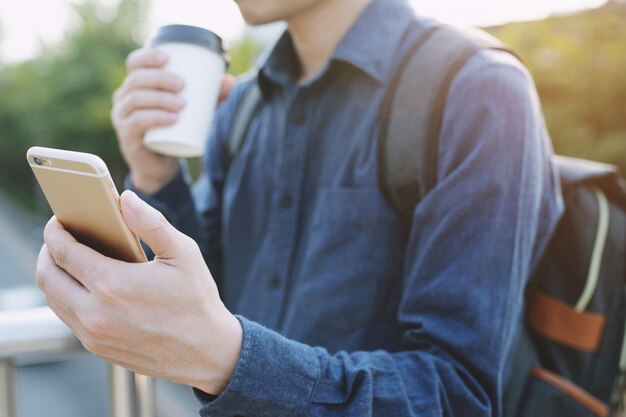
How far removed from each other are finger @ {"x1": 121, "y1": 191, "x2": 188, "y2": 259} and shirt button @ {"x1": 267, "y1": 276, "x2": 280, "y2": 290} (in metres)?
0.69

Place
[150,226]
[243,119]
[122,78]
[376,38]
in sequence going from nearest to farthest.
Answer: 1. [150,226]
2. [376,38]
3. [243,119]
4. [122,78]

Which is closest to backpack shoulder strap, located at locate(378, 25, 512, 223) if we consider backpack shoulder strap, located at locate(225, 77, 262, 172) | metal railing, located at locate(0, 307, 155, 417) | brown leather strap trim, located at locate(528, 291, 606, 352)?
brown leather strap trim, located at locate(528, 291, 606, 352)

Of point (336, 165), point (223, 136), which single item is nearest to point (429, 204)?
point (336, 165)

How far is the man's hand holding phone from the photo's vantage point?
77 cm

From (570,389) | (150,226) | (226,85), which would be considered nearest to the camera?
(150,226)

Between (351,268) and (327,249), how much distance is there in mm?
72

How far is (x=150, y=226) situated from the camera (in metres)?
0.76

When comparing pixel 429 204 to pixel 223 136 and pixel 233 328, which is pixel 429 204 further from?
pixel 223 136

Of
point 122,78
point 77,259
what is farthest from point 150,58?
point 122,78

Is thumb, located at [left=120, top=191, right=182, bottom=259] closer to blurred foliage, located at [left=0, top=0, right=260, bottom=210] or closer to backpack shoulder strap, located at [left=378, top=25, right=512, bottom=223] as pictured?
backpack shoulder strap, located at [left=378, top=25, right=512, bottom=223]

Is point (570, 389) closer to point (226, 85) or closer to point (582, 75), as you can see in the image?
point (226, 85)

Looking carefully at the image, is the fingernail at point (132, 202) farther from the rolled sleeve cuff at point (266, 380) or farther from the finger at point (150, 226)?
the rolled sleeve cuff at point (266, 380)

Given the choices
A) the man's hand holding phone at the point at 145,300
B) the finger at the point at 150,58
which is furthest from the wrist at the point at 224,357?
the finger at the point at 150,58

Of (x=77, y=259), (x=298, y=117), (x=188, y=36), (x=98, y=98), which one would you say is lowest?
(x=98, y=98)
